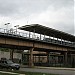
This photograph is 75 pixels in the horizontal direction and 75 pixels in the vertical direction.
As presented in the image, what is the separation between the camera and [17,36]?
56.1 metres

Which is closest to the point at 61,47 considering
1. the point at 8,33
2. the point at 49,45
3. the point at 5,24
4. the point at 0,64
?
the point at 49,45

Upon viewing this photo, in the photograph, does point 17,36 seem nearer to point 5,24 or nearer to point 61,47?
point 5,24

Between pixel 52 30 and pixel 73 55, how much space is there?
29609 millimetres

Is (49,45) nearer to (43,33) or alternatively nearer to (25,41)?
(43,33)

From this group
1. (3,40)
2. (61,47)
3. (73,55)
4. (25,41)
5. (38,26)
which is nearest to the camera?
(3,40)

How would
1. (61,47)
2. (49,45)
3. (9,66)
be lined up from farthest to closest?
(61,47), (49,45), (9,66)

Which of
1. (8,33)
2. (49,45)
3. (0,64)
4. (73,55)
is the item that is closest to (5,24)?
(8,33)

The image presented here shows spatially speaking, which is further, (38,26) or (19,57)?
(19,57)

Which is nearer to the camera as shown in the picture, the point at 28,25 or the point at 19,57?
the point at 28,25

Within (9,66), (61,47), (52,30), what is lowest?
(9,66)

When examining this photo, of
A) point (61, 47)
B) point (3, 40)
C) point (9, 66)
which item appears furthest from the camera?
point (61, 47)

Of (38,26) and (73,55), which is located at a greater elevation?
(38,26)

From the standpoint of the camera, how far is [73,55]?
97812 millimetres

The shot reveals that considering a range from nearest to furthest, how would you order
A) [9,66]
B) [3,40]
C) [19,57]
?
[9,66], [3,40], [19,57]
